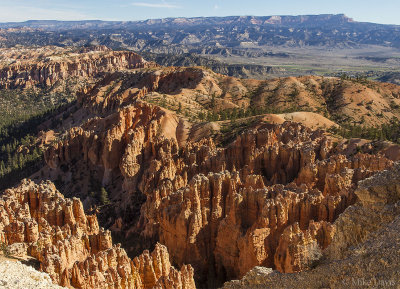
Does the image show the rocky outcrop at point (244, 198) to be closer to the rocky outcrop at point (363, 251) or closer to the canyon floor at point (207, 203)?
the canyon floor at point (207, 203)

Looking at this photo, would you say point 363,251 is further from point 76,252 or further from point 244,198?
point 76,252

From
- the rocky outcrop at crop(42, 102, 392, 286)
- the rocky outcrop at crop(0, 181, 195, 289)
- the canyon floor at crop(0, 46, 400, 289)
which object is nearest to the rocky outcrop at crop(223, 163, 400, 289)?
the canyon floor at crop(0, 46, 400, 289)

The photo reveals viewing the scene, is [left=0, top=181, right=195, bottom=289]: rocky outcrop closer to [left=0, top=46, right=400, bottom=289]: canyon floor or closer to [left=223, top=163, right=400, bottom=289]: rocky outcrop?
[left=0, top=46, right=400, bottom=289]: canyon floor

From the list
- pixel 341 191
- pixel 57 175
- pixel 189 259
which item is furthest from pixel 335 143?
pixel 57 175

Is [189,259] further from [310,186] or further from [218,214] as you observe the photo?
[310,186]

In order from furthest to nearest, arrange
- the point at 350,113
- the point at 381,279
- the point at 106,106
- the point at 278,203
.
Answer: the point at 106,106
the point at 350,113
the point at 278,203
the point at 381,279

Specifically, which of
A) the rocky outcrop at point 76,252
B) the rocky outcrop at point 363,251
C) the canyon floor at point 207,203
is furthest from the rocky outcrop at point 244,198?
the rocky outcrop at point 76,252
